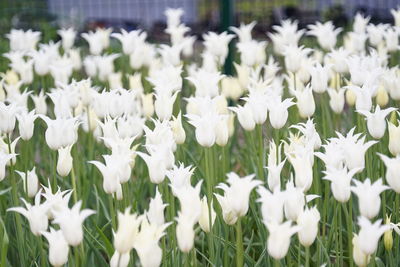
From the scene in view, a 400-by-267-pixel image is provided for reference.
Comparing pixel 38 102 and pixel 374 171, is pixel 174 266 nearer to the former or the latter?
pixel 374 171

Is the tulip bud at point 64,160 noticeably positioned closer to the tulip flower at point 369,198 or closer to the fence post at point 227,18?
the tulip flower at point 369,198

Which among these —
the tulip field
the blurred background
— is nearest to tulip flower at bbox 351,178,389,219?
the tulip field

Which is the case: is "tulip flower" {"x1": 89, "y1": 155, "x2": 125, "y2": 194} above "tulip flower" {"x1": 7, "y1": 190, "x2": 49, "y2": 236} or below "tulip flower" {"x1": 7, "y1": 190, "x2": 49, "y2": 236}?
above

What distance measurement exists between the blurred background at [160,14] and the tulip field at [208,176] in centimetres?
292

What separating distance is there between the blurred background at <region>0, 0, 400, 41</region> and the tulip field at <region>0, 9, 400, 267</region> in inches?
115

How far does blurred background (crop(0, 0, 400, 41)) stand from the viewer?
8836mm

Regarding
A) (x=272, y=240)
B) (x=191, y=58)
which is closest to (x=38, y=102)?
(x=272, y=240)

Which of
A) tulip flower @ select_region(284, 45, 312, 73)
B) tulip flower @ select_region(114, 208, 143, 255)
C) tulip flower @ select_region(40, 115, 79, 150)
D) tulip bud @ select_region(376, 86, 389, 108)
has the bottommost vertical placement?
tulip flower @ select_region(114, 208, 143, 255)

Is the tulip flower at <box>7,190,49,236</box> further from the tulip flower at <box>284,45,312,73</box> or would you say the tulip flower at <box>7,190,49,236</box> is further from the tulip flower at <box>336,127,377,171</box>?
the tulip flower at <box>284,45,312,73</box>

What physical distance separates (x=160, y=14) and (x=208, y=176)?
12390 mm

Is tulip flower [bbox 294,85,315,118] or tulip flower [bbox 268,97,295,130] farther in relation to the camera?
tulip flower [bbox 294,85,315,118]

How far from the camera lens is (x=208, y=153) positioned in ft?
8.57

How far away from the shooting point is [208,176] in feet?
8.05

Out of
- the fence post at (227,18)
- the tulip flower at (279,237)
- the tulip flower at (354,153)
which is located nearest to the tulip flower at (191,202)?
the tulip flower at (279,237)
